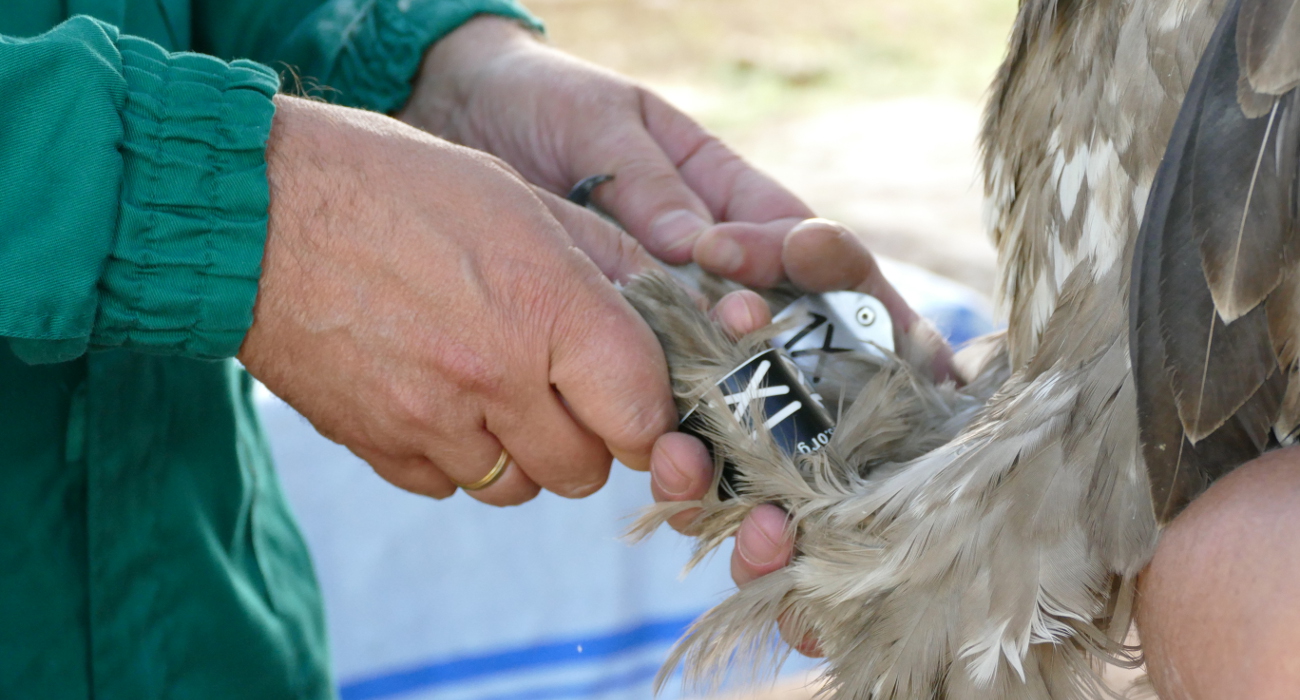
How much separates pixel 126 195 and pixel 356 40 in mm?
713

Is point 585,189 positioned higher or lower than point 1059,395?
lower

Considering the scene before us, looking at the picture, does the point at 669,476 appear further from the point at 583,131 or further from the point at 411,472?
the point at 583,131

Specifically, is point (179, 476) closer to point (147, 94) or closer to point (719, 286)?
point (147, 94)

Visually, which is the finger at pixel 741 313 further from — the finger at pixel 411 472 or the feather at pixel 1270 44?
the feather at pixel 1270 44

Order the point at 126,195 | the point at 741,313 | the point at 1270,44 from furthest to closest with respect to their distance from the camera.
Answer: the point at 741,313
the point at 126,195
the point at 1270,44

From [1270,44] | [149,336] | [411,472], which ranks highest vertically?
[1270,44]

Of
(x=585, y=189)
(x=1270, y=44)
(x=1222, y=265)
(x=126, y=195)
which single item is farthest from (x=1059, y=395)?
(x=126, y=195)

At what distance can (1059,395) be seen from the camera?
38.3 inches

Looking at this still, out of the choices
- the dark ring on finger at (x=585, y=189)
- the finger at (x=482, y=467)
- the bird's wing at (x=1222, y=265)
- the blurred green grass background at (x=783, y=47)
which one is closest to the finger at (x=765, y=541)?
the finger at (x=482, y=467)

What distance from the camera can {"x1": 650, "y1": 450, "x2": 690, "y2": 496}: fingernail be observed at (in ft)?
3.91

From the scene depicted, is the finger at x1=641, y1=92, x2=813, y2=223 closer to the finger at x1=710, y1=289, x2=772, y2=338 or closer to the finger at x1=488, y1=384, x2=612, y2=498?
the finger at x1=710, y1=289, x2=772, y2=338

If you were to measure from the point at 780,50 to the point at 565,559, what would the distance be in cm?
671

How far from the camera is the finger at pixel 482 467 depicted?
1.23m

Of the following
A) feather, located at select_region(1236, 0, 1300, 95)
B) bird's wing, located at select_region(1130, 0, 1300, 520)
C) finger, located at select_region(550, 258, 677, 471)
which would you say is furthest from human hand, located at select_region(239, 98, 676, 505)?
feather, located at select_region(1236, 0, 1300, 95)
